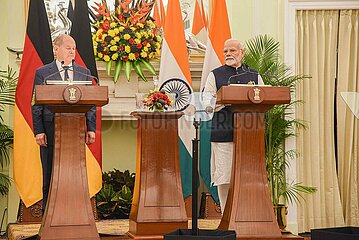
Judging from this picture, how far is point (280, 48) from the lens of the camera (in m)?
8.55

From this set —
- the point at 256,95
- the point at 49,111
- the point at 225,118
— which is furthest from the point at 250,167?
the point at 49,111

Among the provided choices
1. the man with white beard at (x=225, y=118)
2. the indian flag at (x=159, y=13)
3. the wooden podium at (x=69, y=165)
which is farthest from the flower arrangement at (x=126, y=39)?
the wooden podium at (x=69, y=165)

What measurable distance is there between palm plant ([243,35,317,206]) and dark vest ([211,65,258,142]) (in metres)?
1.62

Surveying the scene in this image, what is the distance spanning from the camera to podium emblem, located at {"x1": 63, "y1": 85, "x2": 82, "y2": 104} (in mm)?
5285

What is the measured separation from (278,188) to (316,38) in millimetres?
1875

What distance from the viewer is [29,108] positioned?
7.59m

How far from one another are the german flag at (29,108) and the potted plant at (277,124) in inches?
88.7

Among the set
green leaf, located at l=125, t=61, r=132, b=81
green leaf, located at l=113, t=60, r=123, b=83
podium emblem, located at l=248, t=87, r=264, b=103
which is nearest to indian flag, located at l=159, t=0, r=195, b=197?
green leaf, located at l=125, t=61, r=132, b=81

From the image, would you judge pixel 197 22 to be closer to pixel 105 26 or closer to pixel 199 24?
pixel 199 24

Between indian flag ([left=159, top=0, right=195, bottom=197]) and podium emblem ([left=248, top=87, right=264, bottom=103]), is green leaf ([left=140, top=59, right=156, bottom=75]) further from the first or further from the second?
podium emblem ([left=248, top=87, right=264, bottom=103])

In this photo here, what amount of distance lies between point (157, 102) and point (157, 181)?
25.8 inches

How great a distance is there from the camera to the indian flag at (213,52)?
8.01m

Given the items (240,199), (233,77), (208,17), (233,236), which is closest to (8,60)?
(208,17)

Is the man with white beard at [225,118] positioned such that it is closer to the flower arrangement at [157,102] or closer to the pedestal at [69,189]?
the flower arrangement at [157,102]
